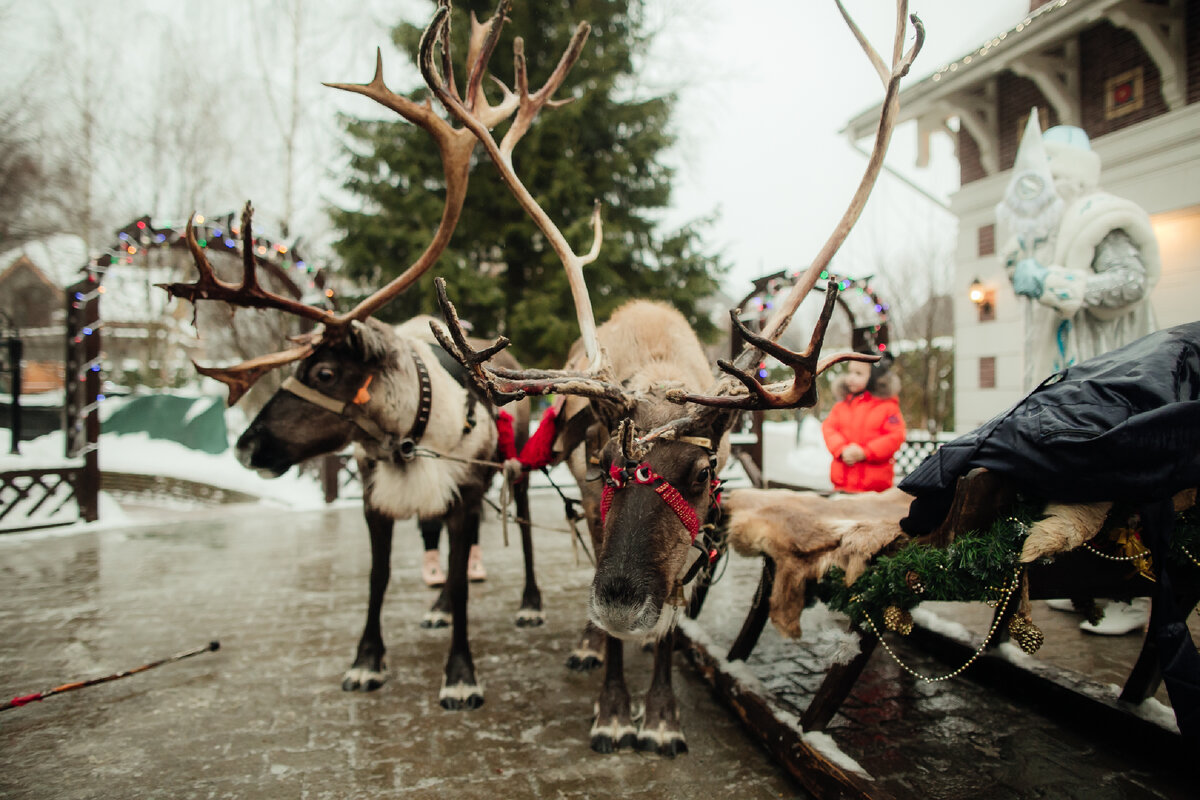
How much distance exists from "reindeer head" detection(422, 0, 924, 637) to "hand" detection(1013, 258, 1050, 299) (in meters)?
2.18

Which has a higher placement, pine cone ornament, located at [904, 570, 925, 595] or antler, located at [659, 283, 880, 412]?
antler, located at [659, 283, 880, 412]

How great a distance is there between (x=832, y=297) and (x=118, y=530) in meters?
9.77

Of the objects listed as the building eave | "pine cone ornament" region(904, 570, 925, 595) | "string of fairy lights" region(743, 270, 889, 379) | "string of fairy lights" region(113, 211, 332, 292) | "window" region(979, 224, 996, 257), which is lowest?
"pine cone ornament" region(904, 570, 925, 595)

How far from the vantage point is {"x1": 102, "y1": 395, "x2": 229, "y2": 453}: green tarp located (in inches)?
526

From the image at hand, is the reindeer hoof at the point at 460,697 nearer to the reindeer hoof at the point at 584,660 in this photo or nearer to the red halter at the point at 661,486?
the reindeer hoof at the point at 584,660

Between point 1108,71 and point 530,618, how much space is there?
9.10m

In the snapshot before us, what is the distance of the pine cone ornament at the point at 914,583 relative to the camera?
2.40 metres

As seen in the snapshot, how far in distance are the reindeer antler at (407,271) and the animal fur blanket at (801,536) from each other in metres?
2.51

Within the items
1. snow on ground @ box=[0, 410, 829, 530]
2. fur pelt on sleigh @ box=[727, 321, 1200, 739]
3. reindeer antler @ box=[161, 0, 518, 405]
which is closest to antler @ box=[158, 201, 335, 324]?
reindeer antler @ box=[161, 0, 518, 405]

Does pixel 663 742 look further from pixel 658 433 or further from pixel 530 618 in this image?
pixel 530 618

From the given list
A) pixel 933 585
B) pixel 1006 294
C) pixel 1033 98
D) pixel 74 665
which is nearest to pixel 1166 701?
pixel 933 585

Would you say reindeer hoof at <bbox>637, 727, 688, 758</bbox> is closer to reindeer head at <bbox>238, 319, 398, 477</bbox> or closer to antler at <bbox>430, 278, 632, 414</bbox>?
antler at <bbox>430, 278, 632, 414</bbox>

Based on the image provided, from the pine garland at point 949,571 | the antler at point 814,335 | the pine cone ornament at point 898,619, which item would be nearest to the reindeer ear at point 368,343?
the antler at point 814,335

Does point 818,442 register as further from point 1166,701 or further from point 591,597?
point 591,597
